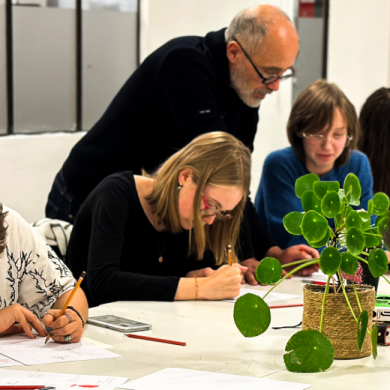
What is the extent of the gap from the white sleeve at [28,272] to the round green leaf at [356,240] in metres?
0.89

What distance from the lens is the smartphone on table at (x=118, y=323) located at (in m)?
1.95

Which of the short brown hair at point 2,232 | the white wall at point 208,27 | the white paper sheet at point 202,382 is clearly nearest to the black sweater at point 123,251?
the short brown hair at point 2,232

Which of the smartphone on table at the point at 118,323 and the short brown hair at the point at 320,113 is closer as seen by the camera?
the smartphone on table at the point at 118,323

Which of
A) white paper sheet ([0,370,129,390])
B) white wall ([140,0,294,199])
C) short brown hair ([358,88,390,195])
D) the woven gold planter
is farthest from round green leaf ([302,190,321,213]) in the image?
white wall ([140,0,294,199])

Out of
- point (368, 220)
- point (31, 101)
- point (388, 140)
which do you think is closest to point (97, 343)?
point (368, 220)

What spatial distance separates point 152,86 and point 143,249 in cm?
73

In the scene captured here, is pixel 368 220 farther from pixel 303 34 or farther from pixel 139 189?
pixel 303 34

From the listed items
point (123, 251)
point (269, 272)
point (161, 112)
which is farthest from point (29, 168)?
point (269, 272)

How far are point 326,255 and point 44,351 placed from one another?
720 millimetres

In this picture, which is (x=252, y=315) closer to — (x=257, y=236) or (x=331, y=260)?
(x=331, y=260)

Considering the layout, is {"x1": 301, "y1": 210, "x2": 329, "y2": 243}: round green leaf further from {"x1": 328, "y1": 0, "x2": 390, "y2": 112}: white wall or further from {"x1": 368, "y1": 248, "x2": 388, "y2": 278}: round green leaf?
{"x1": 328, "y1": 0, "x2": 390, "y2": 112}: white wall

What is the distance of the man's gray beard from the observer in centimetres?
298

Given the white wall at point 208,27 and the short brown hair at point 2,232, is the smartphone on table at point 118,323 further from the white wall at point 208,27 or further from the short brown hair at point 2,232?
the white wall at point 208,27

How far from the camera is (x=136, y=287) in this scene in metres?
2.38
